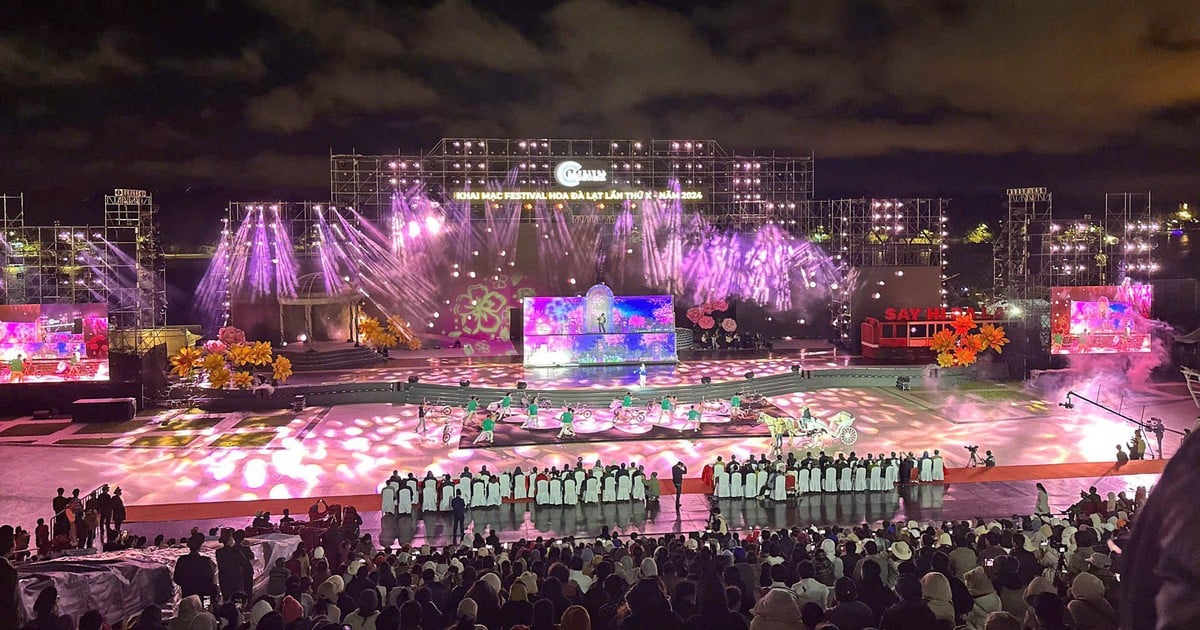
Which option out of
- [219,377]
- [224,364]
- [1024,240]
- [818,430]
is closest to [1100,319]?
[1024,240]

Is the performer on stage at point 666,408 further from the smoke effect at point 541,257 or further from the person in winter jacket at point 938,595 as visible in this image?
the person in winter jacket at point 938,595

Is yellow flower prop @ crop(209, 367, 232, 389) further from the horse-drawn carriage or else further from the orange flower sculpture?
the orange flower sculpture

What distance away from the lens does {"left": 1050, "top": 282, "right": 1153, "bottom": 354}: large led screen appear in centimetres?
3209

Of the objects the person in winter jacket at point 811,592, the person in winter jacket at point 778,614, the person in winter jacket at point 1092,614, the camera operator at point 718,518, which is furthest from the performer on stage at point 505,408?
the person in winter jacket at point 1092,614

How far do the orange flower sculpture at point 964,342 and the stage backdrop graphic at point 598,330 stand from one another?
11.5 m

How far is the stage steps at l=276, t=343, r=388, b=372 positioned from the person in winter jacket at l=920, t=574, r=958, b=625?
102 feet

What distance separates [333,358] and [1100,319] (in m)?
33.8

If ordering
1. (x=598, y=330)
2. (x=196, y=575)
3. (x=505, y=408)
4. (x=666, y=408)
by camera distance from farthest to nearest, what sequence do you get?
(x=598, y=330), (x=505, y=408), (x=666, y=408), (x=196, y=575)

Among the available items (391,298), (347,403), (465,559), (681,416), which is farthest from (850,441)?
(391,298)

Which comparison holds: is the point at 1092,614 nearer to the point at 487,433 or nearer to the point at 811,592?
the point at 811,592

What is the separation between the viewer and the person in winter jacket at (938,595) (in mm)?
5242

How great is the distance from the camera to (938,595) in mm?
5371

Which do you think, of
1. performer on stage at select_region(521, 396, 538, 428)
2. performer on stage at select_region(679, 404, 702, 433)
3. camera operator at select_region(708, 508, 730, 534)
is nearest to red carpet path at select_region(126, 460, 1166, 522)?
camera operator at select_region(708, 508, 730, 534)

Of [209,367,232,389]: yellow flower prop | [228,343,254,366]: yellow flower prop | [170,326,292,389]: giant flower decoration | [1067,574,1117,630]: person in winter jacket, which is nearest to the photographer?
[1067,574,1117,630]: person in winter jacket
